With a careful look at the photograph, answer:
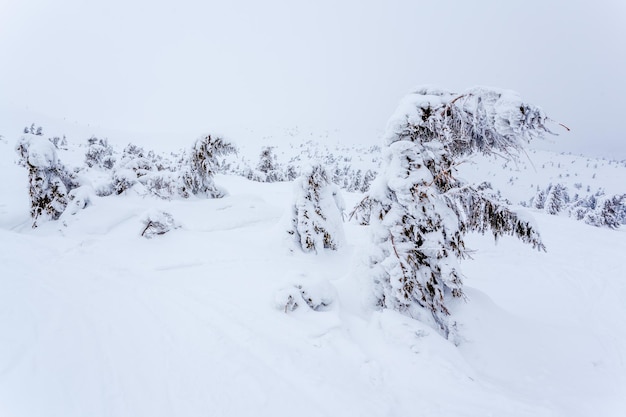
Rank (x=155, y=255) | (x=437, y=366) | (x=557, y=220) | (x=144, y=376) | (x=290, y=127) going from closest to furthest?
(x=144, y=376) < (x=437, y=366) < (x=155, y=255) < (x=557, y=220) < (x=290, y=127)

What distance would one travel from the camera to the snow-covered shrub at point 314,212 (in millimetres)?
8172

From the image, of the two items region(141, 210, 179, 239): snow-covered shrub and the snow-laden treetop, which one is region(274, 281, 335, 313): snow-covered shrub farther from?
region(141, 210, 179, 239): snow-covered shrub

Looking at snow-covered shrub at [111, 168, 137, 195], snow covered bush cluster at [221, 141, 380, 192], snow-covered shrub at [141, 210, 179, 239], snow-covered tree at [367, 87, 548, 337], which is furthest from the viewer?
snow covered bush cluster at [221, 141, 380, 192]

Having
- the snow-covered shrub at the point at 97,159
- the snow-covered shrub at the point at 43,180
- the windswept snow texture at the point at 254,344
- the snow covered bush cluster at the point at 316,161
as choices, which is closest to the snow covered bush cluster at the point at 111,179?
the snow-covered shrub at the point at 43,180

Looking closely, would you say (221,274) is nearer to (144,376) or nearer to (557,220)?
(144,376)

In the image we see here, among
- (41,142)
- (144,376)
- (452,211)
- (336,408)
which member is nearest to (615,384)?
(452,211)

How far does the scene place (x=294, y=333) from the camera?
14.3 ft

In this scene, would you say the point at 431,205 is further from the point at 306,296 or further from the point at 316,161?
the point at 316,161

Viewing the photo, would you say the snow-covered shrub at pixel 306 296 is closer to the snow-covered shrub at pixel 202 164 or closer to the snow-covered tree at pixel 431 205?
the snow-covered tree at pixel 431 205

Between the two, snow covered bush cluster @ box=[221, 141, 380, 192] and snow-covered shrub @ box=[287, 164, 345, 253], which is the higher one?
snow-covered shrub @ box=[287, 164, 345, 253]

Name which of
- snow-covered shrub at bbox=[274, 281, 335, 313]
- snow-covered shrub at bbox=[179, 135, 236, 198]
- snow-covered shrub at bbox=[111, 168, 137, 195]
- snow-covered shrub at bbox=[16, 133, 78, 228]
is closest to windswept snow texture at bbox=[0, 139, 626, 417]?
snow-covered shrub at bbox=[274, 281, 335, 313]

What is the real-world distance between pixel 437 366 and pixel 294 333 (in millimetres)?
2165

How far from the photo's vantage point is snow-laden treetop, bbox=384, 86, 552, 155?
3328 millimetres

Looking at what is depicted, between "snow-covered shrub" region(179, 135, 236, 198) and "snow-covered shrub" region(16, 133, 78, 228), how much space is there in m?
4.64
